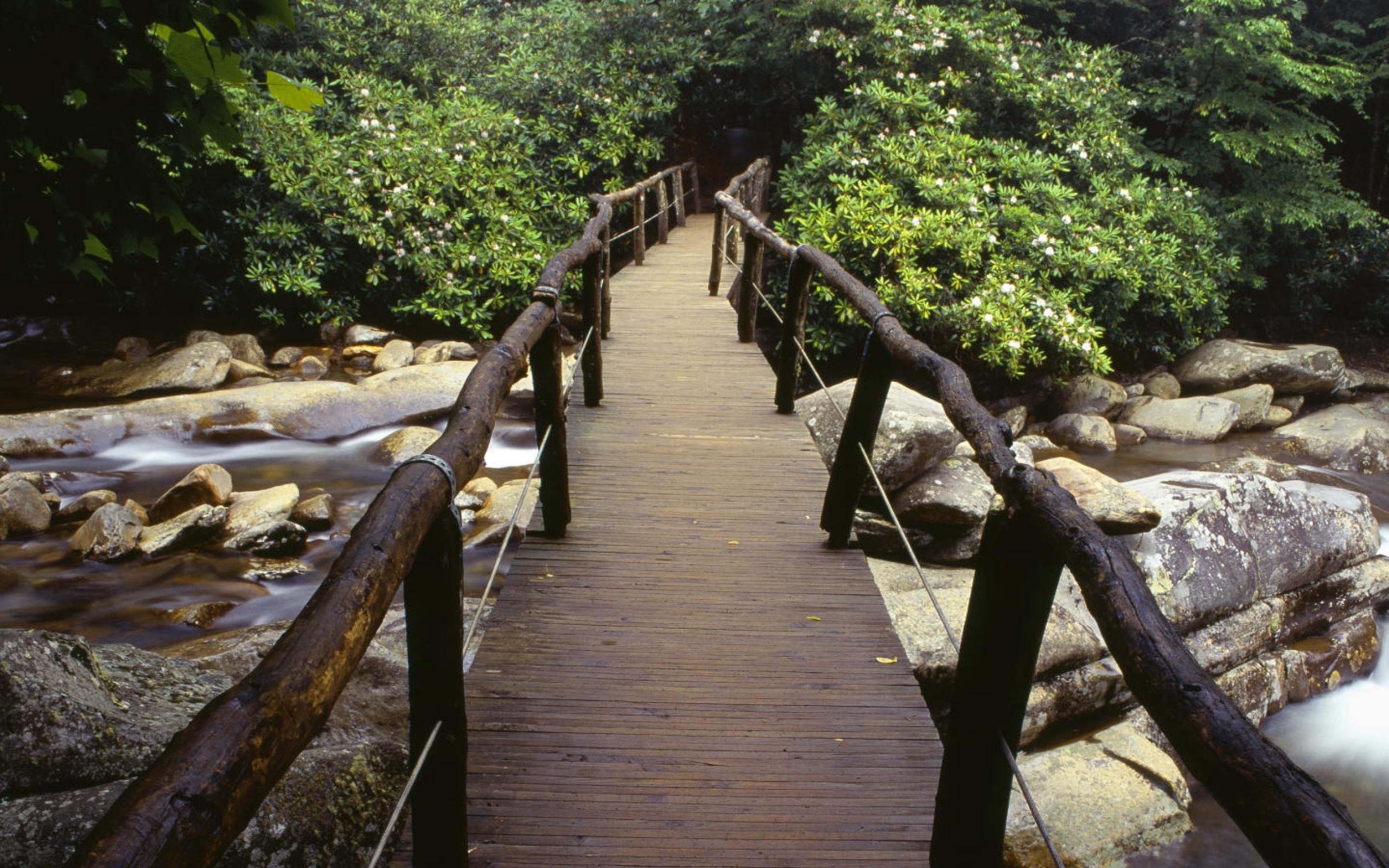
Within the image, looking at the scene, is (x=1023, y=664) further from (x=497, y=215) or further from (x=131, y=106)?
(x=497, y=215)

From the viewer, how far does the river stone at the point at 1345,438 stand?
968 cm

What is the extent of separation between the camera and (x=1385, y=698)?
246 inches

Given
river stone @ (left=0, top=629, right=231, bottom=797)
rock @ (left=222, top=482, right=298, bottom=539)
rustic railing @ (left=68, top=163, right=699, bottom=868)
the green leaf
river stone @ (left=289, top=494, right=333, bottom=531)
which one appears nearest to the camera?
rustic railing @ (left=68, top=163, right=699, bottom=868)

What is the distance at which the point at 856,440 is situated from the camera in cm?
355

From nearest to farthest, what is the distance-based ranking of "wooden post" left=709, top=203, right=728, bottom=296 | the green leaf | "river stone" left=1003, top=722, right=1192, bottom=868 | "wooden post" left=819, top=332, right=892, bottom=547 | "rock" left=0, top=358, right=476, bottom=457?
the green leaf, "wooden post" left=819, top=332, right=892, bottom=547, "river stone" left=1003, top=722, right=1192, bottom=868, "rock" left=0, top=358, right=476, bottom=457, "wooden post" left=709, top=203, right=728, bottom=296

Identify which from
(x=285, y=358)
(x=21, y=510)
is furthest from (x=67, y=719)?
(x=285, y=358)

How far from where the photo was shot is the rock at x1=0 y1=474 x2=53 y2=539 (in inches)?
240

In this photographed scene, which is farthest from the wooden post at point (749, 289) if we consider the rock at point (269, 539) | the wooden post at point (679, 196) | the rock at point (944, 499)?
the wooden post at point (679, 196)

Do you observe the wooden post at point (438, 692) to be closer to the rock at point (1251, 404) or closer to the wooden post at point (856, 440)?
the wooden post at point (856, 440)

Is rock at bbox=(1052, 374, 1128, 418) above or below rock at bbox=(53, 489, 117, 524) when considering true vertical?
above

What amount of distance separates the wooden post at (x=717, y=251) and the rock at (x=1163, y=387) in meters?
5.62

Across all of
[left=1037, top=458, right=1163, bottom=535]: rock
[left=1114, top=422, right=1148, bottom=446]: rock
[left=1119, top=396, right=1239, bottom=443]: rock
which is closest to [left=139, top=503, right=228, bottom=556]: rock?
[left=1037, top=458, right=1163, bottom=535]: rock

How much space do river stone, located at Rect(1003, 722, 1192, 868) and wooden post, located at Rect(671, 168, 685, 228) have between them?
31.8 ft

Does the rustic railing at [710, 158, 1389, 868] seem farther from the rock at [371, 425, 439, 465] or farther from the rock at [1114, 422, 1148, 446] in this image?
the rock at [1114, 422, 1148, 446]
